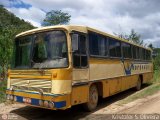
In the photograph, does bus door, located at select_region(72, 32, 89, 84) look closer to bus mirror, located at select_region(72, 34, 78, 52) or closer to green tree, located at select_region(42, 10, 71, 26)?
bus mirror, located at select_region(72, 34, 78, 52)

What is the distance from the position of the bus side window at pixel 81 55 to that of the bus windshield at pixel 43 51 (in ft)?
1.59

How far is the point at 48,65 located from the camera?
8.57m

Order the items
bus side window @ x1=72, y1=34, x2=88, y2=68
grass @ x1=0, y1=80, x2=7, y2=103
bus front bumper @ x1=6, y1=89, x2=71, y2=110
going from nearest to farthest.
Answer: bus front bumper @ x1=6, y1=89, x2=71, y2=110
bus side window @ x1=72, y1=34, x2=88, y2=68
grass @ x1=0, y1=80, x2=7, y2=103

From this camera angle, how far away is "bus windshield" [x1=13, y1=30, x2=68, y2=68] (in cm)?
856

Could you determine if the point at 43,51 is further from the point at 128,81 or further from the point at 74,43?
the point at 128,81

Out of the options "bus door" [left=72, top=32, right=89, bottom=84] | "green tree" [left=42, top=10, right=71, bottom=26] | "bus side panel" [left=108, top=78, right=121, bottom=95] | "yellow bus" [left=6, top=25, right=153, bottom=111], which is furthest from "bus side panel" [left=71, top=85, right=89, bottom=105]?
"green tree" [left=42, top=10, right=71, bottom=26]

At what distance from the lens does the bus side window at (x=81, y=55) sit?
8930mm

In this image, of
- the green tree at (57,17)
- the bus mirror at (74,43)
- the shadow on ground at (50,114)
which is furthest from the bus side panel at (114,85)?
the green tree at (57,17)

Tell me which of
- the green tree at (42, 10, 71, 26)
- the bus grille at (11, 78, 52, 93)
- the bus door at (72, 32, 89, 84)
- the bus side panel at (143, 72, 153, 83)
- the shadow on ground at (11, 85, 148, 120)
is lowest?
the shadow on ground at (11, 85, 148, 120)

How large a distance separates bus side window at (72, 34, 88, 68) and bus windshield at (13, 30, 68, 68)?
49 cm

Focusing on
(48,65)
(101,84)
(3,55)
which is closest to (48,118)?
(48,65)

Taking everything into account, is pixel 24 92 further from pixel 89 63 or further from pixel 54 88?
pixel 89 63

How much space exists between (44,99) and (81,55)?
77.4 inches

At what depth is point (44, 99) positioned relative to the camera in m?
8.31
